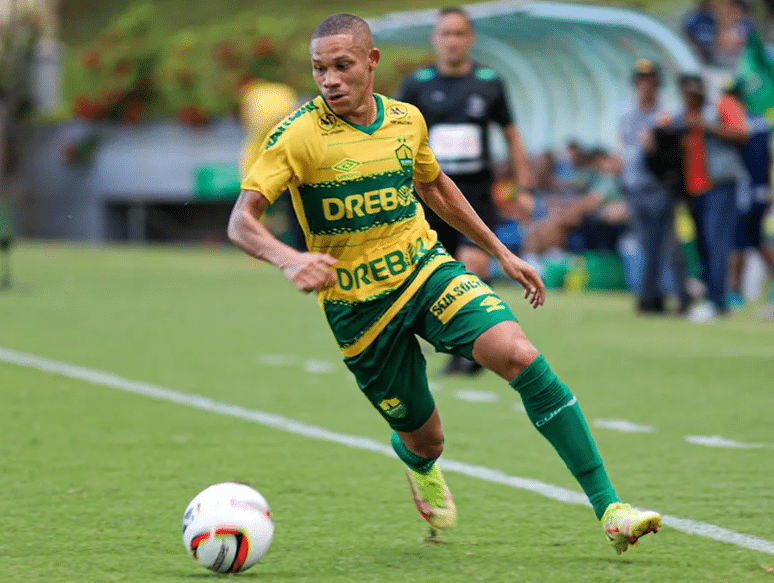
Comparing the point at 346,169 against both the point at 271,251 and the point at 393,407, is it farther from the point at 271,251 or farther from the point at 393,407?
the point at 393,407

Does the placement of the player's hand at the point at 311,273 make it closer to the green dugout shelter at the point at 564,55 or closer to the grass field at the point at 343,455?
the grass field at the point at 343,455

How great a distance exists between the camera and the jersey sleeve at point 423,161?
5055mm

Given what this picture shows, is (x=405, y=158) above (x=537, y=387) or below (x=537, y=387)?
above

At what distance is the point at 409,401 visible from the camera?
196 inches

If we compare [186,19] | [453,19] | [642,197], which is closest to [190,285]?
[642,197]

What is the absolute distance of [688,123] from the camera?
45.5 feet

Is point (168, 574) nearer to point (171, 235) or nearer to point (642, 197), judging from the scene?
point (642, 197)

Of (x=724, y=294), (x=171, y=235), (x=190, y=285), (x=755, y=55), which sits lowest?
(x=171, y=235)

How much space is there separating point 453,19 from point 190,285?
10298mm

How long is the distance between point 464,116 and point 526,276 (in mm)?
4597

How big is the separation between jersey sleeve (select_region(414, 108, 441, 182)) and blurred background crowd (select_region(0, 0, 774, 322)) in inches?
178

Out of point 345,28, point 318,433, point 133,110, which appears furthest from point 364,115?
point 133,110

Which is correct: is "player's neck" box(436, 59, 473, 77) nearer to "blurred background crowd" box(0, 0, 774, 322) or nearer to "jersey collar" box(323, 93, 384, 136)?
"blurred background crowd" box(0, 0, 774, 322)

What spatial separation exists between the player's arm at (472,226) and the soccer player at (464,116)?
4.23m
